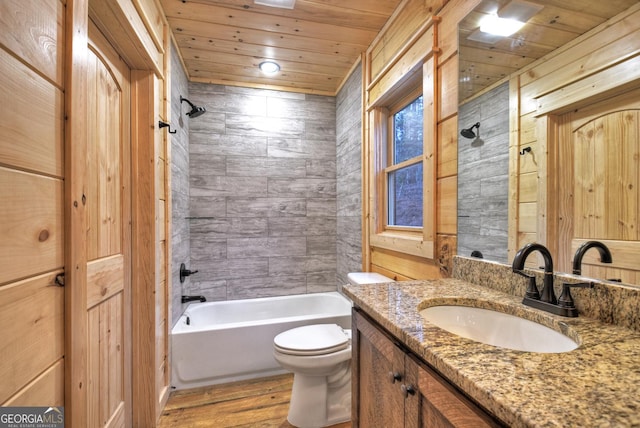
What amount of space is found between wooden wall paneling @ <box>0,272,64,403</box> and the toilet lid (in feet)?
3.60

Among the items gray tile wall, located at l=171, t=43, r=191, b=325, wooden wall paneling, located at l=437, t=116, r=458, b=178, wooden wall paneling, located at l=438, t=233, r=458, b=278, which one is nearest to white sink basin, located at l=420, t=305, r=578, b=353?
wooden wall paneling, located at l=438, t=233, r=458, b=278

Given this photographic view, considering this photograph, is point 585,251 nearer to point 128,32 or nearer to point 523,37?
point 523,37

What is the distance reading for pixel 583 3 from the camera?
0.87m

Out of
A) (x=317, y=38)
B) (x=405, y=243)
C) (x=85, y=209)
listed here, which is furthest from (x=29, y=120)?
(x=317, y=38)

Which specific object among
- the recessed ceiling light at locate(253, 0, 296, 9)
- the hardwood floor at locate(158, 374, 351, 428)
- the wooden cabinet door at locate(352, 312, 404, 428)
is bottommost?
the hardwood floor at locate(158, 374, 351, 428)

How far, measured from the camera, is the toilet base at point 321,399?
164 centimetres

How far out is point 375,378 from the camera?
3.10 ft

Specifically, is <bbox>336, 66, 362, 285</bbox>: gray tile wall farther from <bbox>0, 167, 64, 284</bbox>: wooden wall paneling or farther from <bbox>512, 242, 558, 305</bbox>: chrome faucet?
<bbox>0, 167, 64, 284</bbox>: wooden wall paneling

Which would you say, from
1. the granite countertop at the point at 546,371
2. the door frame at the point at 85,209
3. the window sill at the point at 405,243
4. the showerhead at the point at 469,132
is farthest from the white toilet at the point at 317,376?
the showerhead at the point at 469,132

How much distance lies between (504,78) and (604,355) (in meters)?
1.01

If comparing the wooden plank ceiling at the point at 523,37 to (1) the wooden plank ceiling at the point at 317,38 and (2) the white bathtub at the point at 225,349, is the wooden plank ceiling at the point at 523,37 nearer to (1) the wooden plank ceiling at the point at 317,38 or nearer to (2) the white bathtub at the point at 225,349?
(1) the wooden plank ceiling at the point at 317,38

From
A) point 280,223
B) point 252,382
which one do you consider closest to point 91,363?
point 252,382

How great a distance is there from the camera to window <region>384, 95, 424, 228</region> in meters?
1.79

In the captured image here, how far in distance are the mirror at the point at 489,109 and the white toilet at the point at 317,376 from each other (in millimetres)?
942
